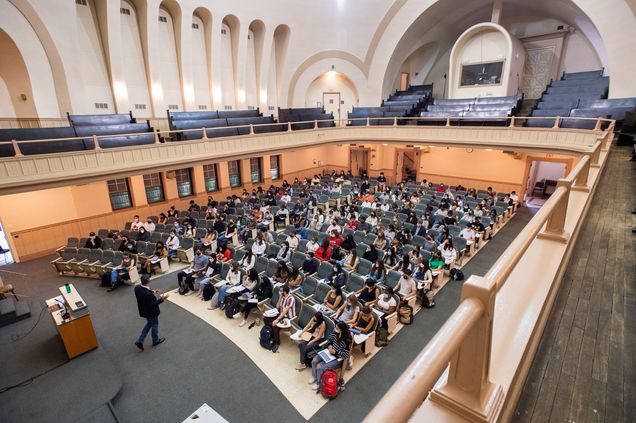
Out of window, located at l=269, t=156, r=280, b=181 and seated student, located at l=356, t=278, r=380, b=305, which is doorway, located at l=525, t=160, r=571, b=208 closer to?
window, located at l=269, t=156, r=280, b=181

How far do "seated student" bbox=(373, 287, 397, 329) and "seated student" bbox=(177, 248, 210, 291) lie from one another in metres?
4.84

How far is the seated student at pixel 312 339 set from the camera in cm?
587

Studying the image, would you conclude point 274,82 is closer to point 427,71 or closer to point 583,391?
point 427,71

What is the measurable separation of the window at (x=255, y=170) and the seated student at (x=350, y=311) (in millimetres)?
13151

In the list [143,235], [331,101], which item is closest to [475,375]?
[143,235]

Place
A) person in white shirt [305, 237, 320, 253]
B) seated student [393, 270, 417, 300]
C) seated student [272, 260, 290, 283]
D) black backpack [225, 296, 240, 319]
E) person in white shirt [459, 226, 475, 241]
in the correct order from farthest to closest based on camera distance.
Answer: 1. person in white shirt [459, 226, 475, 241]
2. person in white shirt [305, 237, 320, 253]
3. seated student [272, 260, 290, 283]
4. black backpack [225, 296, 240, 319]
5. seated student [393, 270, 417, 300]

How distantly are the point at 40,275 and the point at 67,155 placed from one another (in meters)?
4.08

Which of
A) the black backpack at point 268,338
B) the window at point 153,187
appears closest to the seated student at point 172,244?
the window at point 153,187

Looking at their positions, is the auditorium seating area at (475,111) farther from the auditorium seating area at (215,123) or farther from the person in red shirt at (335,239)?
the person in red shirt at (335,239)

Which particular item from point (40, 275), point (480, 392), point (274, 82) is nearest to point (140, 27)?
point (274, 82)

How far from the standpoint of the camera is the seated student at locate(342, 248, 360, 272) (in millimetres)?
8516

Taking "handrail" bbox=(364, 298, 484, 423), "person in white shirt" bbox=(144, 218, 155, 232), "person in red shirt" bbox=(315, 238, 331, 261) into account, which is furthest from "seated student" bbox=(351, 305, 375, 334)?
"person in white shirt" bbox=(144, 218, 155, 232)

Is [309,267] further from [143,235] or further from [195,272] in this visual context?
[143,235]

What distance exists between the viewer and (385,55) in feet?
72.6
